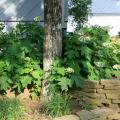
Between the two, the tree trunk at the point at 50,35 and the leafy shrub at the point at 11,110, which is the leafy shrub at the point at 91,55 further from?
the leafy shrub at the point at 11,110

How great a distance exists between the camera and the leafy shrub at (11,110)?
5.56 m

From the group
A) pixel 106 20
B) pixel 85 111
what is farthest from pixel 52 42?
pixel 106 20

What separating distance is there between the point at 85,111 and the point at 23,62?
1347 mm

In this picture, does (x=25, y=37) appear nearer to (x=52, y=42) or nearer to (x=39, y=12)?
(x=52, y=42)

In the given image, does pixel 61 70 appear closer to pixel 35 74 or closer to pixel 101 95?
pixel 35 74

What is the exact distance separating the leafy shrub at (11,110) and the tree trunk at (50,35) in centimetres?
62

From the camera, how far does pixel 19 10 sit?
33.7 feet

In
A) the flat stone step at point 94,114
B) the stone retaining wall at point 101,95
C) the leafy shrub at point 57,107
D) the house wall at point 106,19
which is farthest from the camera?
the house wall at point 106,19

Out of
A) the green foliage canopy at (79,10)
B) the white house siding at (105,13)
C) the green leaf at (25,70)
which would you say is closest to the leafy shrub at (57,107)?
the green leaf at (25,70)

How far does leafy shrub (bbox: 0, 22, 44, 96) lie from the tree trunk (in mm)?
128

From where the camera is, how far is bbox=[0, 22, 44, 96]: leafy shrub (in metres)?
6.32

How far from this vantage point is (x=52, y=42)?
641cm

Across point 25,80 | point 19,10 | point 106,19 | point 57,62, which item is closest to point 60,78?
point 57,62

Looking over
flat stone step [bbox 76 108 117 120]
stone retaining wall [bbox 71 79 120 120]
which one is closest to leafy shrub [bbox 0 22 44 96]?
stone retaining wall [bbox 71 79 120 120]
